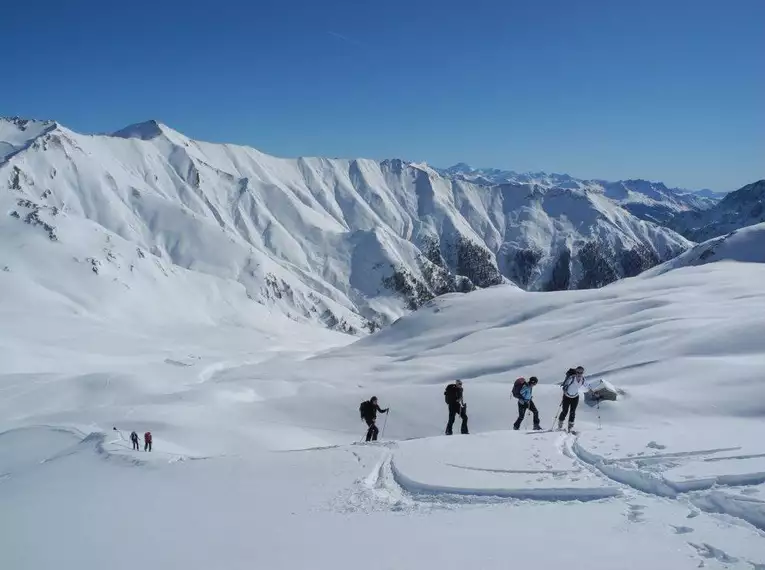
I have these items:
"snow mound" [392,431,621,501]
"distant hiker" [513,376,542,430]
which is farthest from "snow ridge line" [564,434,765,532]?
"distant hiker" [513,376,542,430]

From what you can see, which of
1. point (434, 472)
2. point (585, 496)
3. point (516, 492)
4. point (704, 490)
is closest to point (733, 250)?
point (434, 472)

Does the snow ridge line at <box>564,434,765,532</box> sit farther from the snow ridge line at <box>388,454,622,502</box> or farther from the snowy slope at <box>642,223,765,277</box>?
the snowy slope at <box>642,223,765,277</box>

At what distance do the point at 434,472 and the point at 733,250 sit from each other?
14693 cm

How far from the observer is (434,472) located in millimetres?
12750

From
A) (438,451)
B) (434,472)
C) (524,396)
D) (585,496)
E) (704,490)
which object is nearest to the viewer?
(704,490)

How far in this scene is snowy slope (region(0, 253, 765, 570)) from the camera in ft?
27.7

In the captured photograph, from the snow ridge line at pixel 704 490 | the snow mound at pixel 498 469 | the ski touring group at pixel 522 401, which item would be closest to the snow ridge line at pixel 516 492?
the snow mound at pixel 498 469

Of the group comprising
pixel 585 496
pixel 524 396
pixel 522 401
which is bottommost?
pixel 585 496

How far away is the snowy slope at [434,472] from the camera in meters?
8.44

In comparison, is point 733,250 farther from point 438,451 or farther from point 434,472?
point 434,472

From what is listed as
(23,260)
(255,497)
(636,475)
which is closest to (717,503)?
(636,475)

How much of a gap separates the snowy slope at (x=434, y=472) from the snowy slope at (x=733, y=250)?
310ft

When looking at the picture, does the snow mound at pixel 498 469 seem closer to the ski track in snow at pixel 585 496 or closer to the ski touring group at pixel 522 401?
the ski track in snow at pixel 585 496

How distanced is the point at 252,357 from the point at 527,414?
73777mm
